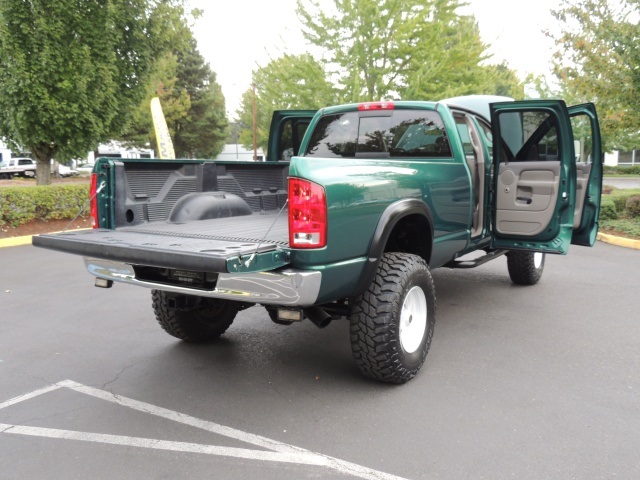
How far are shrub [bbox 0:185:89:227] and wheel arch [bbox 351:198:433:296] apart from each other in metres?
8.91

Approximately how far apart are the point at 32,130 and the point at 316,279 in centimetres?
1190

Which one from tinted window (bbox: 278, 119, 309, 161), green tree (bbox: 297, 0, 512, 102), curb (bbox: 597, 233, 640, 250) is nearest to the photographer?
tinted window (bbox: 278, 119, 309, 161)

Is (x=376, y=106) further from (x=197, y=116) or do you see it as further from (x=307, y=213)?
(x=197, y=116)

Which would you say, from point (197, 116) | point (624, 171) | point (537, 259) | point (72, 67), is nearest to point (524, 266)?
point (537, 259)

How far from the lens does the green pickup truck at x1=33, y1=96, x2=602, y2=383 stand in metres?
3.04

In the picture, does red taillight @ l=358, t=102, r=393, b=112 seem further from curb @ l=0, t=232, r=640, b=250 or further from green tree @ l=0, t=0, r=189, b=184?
green tree @ l=0, t=0, r=189, b=184

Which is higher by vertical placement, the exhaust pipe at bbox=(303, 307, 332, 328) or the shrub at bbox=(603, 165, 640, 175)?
the shrub at bbox=(603, 165, 640, 175)

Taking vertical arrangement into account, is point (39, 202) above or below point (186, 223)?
below

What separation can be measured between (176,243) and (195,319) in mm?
1498

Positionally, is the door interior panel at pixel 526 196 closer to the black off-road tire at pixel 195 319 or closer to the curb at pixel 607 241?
the black off-road tire at pixel 195 319

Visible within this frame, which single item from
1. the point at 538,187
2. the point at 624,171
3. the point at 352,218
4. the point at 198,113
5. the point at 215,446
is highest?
the point at 198,113

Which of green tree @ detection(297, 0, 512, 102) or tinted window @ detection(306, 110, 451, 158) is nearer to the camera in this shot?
tinted window @ detection(306, 110, 451, 158)

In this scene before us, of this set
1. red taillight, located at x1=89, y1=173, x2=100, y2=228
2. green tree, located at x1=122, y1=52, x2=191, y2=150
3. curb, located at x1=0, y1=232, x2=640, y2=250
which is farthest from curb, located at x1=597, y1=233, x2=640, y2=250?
green tree, located at x1=122, y1=52, x2=191, y2=150

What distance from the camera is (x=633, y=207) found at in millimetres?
12195
